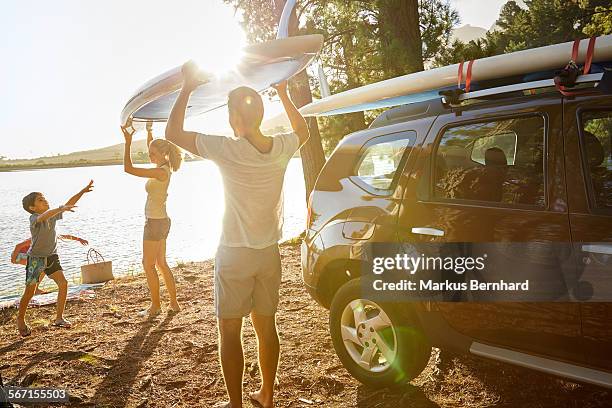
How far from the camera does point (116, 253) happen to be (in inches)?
638

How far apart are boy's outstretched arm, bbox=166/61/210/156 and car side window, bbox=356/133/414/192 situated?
1.37m

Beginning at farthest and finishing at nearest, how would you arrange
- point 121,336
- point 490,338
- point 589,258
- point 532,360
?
point 121,336 < point 490,338 < point 532,360 < point 589,258

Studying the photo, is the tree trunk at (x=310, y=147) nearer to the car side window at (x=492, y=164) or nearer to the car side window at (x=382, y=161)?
the car side window at (x=382, y=161)

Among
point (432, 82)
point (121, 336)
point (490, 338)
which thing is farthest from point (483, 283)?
point (121, 336)

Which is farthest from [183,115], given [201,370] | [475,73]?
[201,370]

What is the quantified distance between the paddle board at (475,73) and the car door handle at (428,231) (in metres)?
0.94

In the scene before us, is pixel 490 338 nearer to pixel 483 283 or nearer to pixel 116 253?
pixel 483 283

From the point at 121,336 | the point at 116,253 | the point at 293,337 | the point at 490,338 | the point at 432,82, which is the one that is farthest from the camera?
the point at 116,253

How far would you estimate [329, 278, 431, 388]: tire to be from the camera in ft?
10.7

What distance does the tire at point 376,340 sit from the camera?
327 centimetres

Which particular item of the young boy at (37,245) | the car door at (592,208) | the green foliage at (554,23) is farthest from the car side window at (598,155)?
the green foliage at (554,23)

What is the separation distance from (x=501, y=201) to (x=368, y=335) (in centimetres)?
122

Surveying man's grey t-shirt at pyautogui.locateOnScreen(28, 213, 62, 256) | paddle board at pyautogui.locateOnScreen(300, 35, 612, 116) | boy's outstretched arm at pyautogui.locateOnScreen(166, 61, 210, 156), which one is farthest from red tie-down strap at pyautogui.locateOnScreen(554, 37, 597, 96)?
man's grey t-shirt at pyautogui.locateOnScreen(28, 213, 62, 256)

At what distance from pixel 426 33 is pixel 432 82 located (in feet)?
20.8
